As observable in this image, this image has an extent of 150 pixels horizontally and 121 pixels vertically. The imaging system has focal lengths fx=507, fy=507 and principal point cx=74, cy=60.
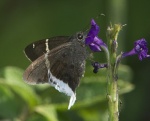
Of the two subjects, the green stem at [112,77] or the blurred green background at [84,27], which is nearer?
the green stem at [112,77]

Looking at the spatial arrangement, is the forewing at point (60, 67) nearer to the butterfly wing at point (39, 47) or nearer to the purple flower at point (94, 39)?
the butterfly wing at point (39, 47)

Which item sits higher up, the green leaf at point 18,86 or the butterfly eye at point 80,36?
the butterfly eye at point 80,36

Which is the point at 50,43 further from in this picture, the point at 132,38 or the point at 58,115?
the point at 132,38

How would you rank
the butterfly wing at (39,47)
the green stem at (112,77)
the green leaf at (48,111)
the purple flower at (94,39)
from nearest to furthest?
1. the green stem at (112,77)
2. the purple flower at (94,39)
3. the butterfly wing at (39,47)
4. the green leaf at (48,111)

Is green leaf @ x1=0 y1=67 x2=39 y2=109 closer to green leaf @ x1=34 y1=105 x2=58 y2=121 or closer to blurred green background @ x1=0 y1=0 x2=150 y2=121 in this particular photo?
green leaf @ x1=34 y1=105 x2=58 y2=121

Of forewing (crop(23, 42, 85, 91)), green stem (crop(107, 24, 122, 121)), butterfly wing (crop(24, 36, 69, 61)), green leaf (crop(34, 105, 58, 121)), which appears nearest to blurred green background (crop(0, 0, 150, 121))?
green leaf (crop(34, 105, 58, 121))

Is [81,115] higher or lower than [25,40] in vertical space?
lower

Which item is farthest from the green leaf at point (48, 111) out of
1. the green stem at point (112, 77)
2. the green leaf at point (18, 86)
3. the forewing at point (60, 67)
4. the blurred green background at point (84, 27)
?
the green stem at point (112, 77)

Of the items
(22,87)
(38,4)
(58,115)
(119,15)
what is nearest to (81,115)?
(58,115)
